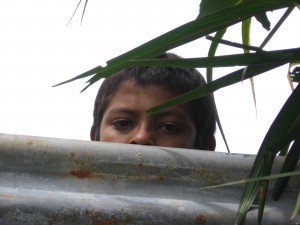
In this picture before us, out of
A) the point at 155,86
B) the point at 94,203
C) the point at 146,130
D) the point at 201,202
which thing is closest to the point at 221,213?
the point at 201,202

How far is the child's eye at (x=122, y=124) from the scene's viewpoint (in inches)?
51.4

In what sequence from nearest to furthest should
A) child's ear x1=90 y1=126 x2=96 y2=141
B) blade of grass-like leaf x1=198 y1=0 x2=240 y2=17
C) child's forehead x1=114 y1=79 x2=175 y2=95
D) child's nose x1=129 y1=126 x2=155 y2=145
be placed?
1. blade of grass-like leaf x1=198 y1=0 x2=240 y2=17
2. child's nose x1=129 y1=126 x2=155 y2=145
3. child's forehead x1=114 y1=79 x2=175 y2=95
4. child's ear x1=90 y1=126 x2=96 y2=141

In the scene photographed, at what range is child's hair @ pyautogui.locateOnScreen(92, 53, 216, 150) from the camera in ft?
4.56

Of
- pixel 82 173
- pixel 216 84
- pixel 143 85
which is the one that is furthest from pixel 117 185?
pixel 143 85

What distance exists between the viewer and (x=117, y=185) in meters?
0.66

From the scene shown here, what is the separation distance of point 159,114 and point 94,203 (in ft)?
2.18

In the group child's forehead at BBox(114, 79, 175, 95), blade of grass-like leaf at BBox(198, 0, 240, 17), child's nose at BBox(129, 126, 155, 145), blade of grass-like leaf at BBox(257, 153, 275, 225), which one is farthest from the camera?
child's forehead at BBox(114, 79, 175, 95)

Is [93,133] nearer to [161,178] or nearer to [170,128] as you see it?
[170,128]

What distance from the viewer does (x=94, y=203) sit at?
63cm

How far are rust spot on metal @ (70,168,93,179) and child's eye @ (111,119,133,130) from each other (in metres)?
0.65

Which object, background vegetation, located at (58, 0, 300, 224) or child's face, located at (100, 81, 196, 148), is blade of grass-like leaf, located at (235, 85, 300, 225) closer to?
background vegetation, located at (58, 0, 300, 224)

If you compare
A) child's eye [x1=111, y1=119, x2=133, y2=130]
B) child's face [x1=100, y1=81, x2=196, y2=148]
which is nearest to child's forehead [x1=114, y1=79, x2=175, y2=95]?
child's face [x1=100, y1=81, x2=196, y2=148]

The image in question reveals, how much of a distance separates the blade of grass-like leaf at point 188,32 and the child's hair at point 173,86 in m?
0.70

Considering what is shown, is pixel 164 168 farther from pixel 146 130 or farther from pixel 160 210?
pixel 146 130
